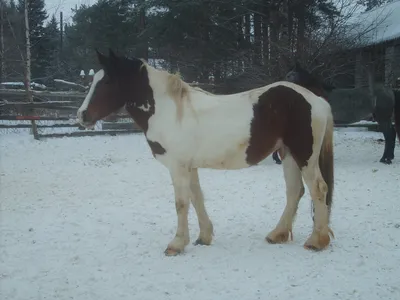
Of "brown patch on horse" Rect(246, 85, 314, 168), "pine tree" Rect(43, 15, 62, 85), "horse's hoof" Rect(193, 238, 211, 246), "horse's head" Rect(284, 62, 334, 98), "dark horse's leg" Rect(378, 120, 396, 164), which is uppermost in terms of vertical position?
"pine tree" Rect(43, 15, 62, 85)

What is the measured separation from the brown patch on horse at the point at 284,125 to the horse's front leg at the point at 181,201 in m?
0.71

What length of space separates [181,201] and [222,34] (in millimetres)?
15295

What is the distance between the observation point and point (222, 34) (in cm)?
1794

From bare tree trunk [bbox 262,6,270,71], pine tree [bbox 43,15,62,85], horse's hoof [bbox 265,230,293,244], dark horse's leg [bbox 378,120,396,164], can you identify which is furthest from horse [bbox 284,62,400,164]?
pine tree [bbox 43,15,62,85]

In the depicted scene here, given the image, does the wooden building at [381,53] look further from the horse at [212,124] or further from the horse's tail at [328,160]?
the horse at [212,124]

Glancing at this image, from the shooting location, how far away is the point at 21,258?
12.6ft

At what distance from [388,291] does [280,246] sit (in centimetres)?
126

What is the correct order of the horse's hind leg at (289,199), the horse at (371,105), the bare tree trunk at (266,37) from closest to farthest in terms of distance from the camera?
the horse's hind leg at (289,199), the horse at (371,105), the bare tree trunk at (266,37)

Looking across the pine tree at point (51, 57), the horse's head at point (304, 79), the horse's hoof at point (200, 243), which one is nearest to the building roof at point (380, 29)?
the horse's head at point (304, 79)

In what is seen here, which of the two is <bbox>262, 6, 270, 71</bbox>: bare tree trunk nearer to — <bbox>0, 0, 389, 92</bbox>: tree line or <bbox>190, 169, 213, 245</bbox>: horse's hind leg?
<bbox>0, 0, 389, 92</bbox>: tree line

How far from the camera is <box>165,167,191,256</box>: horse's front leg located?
12.9 feet

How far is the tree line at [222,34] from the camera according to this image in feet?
38.7

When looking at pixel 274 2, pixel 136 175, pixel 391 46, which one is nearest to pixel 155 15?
pixel 274 2

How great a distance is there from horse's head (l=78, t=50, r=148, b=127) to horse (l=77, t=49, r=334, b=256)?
10 mm
